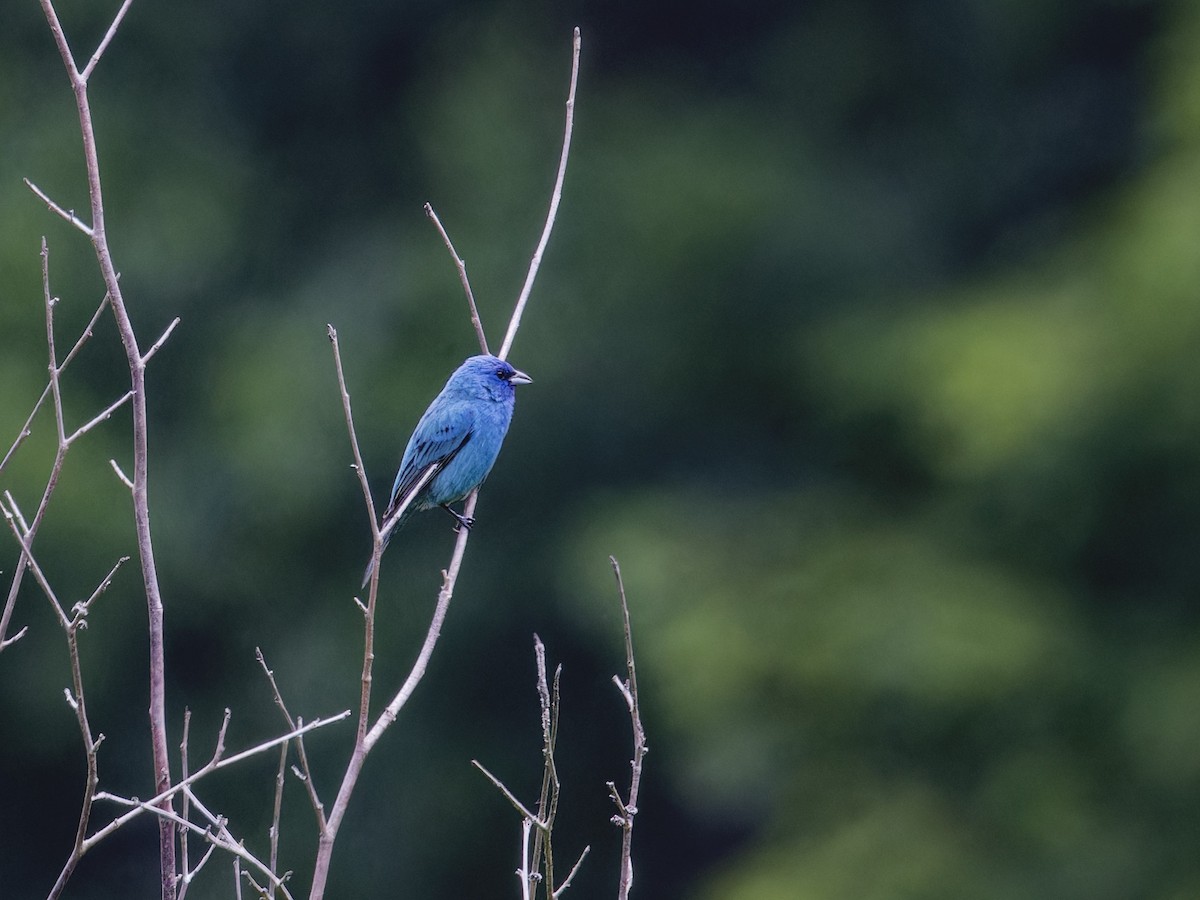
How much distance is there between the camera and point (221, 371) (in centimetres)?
1016

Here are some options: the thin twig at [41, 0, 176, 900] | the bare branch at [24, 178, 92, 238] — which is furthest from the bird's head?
the thin twig at [41, 0, 176, 900]

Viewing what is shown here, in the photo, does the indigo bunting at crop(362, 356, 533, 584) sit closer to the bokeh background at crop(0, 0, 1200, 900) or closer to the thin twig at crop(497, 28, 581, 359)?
the thin twig at crop(497, 28, 581, 359)

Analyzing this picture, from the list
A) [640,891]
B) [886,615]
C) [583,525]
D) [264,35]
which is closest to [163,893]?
[886,615]

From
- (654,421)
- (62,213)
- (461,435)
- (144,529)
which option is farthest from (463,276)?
(654,421)

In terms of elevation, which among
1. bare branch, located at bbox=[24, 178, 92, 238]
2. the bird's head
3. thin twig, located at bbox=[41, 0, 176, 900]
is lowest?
the bird's head

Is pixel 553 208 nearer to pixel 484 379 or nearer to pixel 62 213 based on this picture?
pixel 62 213

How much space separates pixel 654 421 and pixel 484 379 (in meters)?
4.75

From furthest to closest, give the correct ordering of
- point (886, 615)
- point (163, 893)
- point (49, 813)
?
1. point (49, 813)
2. point (886, 615)
3. point (163, 893)

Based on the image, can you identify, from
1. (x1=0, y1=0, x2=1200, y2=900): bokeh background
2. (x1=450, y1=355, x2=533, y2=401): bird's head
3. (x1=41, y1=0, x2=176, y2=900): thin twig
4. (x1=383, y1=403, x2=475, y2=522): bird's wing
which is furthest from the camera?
(x1=0, y1=0, x2=1200, y2=900): bokeh background

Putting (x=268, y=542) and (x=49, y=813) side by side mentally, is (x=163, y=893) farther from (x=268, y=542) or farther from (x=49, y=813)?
(x=49, y=813)

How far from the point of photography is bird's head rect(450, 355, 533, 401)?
5133 mm

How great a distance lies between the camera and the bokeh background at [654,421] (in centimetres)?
696

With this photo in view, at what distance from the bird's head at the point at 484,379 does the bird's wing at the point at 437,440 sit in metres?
0.08

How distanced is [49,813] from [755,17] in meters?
7.26
